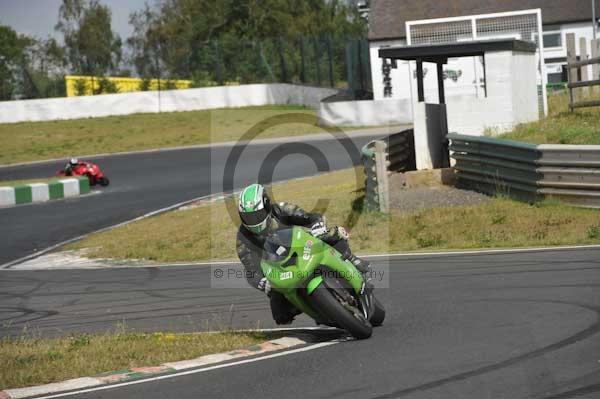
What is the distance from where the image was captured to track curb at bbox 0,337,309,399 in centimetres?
676

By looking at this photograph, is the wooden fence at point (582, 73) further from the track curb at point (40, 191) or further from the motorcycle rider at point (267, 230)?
the track curb at point (40, 191)

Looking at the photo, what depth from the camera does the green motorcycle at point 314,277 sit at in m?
7.40

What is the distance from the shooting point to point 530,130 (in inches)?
725

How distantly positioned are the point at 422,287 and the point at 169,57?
4043 cm

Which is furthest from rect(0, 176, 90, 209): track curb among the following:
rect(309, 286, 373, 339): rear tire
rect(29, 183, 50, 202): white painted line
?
rect(309, 286, 373, 339): rear tire

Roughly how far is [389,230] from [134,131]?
27328mm

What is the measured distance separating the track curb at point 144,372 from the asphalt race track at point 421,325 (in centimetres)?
32

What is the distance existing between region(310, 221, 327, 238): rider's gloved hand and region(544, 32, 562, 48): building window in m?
45.6

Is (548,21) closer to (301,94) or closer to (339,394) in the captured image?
(301,94)

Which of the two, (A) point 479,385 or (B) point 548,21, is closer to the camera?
(A) point 479,385

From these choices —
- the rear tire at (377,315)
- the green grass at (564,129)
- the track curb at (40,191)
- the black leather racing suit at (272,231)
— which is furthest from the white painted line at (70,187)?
the rear tire at (377,315)

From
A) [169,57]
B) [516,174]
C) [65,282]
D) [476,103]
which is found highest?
[169,57]

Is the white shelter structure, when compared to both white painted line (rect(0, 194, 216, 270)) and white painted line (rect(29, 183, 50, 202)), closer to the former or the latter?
white painted line (rect(0, 194, 216, 270))

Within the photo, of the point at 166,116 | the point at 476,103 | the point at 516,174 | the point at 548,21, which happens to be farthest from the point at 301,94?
the point at 516,174
